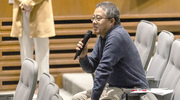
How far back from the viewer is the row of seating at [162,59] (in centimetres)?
183

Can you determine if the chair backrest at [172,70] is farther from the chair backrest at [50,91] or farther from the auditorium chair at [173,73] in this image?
the chair backrest at [50,91]

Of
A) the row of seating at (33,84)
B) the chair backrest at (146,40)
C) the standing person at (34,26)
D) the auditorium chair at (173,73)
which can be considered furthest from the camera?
the standing person at (34,26)

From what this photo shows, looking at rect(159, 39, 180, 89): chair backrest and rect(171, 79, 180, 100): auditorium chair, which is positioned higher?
rect(159, 39, 180, 89): chair backrest

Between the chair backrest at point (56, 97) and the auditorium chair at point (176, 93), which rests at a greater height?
the chair backrest at point (56, 97)

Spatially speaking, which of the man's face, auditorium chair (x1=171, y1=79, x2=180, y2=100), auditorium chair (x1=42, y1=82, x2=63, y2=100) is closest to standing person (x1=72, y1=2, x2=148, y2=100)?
the man's face

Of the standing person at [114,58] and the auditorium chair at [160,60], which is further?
the auditorium chair at [160,60]

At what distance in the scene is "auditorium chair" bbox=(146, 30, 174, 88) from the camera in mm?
2037

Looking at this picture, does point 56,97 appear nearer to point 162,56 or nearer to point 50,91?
point 50,91

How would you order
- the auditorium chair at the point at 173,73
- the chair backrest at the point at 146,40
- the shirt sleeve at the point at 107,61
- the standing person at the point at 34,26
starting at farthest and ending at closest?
the standing person at the point at 34,26 < the chair backrest at the point at 146,40 < the auditorium chair at the point at 173,73 < the shirt sleeve at the point at 107,61

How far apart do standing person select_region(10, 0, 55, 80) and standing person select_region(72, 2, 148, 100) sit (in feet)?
2.77

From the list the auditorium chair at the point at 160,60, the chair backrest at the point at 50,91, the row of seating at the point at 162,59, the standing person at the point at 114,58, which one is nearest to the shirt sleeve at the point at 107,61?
the standing person at the point at 114,58

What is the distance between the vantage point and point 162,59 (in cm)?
207

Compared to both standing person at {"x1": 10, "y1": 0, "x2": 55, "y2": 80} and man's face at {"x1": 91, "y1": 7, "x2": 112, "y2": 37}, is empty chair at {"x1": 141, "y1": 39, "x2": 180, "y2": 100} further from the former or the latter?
standing person at {"x1": 10, "y1": 0, "x2": 55, "y2": 80}

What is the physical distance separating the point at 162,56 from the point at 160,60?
0.07 ft
